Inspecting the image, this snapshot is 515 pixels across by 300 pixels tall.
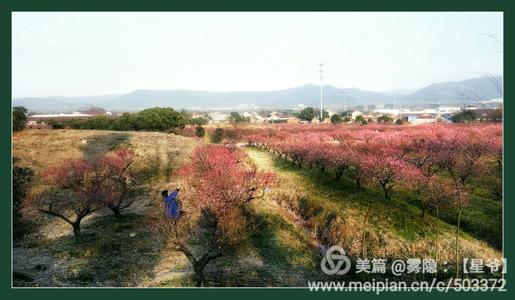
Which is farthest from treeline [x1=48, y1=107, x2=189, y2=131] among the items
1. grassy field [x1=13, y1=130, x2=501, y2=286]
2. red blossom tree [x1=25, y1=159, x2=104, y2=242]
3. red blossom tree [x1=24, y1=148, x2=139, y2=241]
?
red blossom tree [x1=25, y1=159, x2=104, y2=242]

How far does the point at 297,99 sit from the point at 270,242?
62578mm

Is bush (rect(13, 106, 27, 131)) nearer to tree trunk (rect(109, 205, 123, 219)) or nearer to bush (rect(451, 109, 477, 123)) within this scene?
tree trunk (rect(109, 205, 123, 219))

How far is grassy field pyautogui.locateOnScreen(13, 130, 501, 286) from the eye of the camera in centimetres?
1508

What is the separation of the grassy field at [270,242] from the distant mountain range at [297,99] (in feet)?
22.6

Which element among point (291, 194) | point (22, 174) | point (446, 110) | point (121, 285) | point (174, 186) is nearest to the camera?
point (121, 285)

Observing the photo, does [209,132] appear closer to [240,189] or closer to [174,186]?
[174,186]

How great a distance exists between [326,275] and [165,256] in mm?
7376

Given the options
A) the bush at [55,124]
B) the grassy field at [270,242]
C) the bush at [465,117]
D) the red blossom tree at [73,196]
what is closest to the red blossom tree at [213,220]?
the grassy field at [270,242]

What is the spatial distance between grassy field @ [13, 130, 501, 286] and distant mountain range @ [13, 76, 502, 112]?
22.6 ft

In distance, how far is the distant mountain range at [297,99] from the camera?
18950 millimetres

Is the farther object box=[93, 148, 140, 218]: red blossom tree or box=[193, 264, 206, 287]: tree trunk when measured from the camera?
box=[93, 148, 140, 218]: red blossom tree

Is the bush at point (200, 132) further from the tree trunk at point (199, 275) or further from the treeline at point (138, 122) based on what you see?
the tree trunk at point (199, 275)

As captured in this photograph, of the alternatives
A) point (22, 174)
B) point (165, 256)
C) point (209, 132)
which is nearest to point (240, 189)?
point (165, 256)

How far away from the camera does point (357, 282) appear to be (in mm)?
14523
